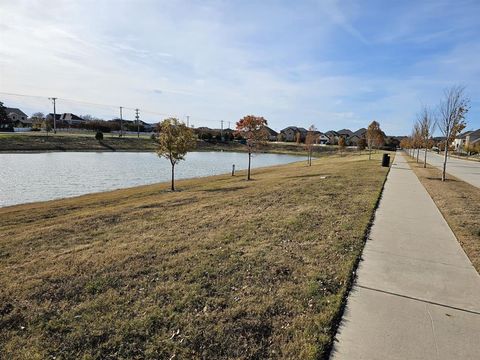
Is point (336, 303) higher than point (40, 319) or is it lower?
higher

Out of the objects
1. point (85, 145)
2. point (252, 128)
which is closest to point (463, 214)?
point (252, 128)

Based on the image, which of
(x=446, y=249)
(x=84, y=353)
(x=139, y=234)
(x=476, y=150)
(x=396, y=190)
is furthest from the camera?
(x=476, y=150)

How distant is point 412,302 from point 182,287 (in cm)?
321

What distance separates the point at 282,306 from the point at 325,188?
10635mm

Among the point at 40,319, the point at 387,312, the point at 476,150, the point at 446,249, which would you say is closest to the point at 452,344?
the point at 387,312

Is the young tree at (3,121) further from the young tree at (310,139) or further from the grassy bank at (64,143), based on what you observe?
the young tree at (310,139)

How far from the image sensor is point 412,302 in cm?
446

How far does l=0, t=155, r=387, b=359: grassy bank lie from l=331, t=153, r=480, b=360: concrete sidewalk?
26 centimetres

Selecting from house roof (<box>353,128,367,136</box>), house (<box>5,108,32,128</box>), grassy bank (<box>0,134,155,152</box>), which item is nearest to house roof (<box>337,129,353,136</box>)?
house roof (<box>353,128,367,136</box>)

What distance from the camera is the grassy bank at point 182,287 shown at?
3.66 m

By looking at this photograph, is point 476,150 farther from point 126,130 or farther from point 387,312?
point 126,130

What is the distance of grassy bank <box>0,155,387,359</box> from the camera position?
144 inches

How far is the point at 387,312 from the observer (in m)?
4.16

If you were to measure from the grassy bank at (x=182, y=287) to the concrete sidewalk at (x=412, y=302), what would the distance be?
0.26 metres
